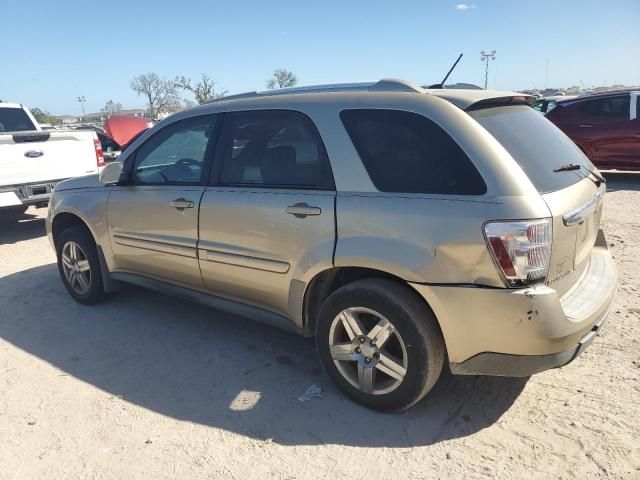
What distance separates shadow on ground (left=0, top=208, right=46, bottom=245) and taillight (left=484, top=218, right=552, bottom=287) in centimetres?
713

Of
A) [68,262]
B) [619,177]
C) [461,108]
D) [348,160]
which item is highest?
[461,108]

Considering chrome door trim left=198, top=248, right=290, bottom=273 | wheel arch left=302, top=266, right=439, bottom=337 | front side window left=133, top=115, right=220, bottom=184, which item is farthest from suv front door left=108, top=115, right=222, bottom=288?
wheel arch left=302, top=266, right=439, bottom=337

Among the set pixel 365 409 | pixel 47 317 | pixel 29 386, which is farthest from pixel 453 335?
pixel 47 317

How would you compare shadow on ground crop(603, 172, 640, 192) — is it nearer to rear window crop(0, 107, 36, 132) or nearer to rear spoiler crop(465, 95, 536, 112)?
rear spoiler crop(465, 95, 536, 112)

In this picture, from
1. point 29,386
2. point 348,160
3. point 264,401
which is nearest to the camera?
point 348,160

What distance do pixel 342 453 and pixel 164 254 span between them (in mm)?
2033

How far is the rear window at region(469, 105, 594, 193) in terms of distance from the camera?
2.55 m

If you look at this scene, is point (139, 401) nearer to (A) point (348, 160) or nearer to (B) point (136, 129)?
(A) point (348, 160)

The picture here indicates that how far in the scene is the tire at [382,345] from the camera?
262cm

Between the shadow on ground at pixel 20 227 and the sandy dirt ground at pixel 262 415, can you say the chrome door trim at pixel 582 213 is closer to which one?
the sandy dirt ground at pixel 262 415

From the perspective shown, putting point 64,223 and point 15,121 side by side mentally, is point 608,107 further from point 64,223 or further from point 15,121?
point 15,121

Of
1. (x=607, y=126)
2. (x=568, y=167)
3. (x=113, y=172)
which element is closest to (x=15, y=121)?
(x=113, y=172)

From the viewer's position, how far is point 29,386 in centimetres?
333

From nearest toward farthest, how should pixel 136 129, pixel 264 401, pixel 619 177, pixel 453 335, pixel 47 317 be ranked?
pixel 453 335 → pixel 264 401 → pixel 47 317 → pixel 619 177 → pixel 136 129
